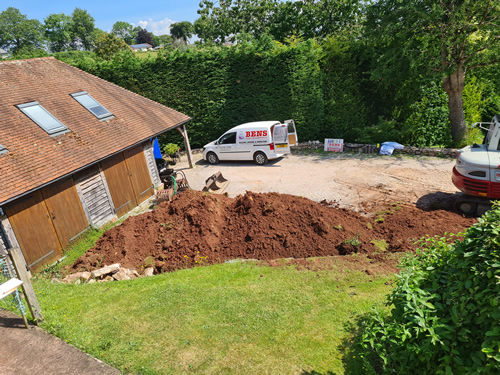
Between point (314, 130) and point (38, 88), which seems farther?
point (314, 130)

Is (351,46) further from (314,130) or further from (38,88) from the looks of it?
(38,88)

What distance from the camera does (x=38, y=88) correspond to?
47.4ft

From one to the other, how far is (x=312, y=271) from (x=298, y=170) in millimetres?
9614

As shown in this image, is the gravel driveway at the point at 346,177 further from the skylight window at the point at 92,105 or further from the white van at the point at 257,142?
the skylight window at the point at 92,105

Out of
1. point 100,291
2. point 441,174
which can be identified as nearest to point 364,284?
point 100,291

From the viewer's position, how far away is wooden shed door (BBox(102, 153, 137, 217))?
13967mm

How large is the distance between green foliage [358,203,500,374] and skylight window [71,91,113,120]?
1473 centimetres

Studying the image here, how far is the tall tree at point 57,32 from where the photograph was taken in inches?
4348

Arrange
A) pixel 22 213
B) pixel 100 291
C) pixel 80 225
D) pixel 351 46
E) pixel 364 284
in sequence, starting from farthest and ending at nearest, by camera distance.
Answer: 1. pixel 351 46
2. pixel 80 225
3. pixel 22 213
4. pixel 100 291
5. pixel 364 284

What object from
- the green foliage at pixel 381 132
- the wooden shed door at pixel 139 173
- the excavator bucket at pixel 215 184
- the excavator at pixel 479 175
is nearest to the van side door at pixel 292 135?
the green foliage at pixel 381 132

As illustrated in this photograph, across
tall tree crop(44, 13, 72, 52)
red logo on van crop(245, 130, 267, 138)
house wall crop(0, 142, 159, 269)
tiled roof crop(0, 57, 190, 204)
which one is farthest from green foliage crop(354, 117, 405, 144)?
tall tree crop(44, 13, 72, 52)

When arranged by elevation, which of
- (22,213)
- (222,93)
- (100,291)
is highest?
(222,93)

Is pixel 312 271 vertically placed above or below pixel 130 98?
below

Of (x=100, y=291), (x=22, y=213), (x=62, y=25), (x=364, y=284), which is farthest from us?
(x=62, y=25)
